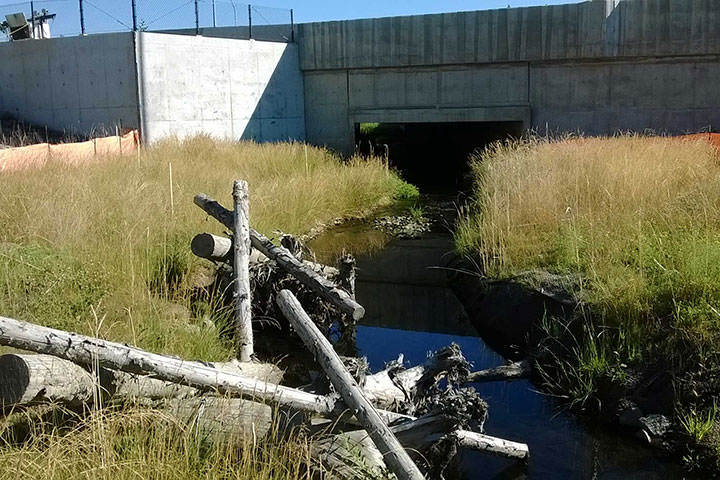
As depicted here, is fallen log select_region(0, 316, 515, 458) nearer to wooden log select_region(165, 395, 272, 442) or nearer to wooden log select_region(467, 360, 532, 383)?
wooden log select_region(165, 395, 272, 442)

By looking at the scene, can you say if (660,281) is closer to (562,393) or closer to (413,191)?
(562,393)

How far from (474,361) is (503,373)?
50 cm

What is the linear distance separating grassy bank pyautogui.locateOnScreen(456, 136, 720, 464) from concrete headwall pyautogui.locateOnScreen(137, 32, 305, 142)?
8249mm

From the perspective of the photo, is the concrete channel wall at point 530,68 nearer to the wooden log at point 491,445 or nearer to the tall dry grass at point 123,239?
the tall dry grass at point 123,239

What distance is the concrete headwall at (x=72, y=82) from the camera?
15.7 m

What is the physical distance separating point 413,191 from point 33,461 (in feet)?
43.9

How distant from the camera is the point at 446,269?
9727mm

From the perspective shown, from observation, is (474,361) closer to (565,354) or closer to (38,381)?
(565,354)

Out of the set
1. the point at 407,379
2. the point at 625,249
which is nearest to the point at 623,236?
the point at 625,249

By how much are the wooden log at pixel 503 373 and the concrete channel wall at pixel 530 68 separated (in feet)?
38.6

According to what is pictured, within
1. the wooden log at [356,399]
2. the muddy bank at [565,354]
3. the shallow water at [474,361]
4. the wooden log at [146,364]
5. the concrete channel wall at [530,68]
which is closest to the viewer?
the wooden log at [146,364]

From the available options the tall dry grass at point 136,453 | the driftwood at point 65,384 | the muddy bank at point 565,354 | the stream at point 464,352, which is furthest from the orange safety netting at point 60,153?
the tall dry grass at point 136,453

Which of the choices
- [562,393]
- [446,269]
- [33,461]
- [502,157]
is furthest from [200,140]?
[33,461]

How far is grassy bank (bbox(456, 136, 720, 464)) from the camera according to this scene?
5367 millimetres
